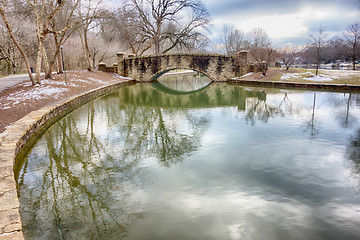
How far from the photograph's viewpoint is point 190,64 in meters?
27.9

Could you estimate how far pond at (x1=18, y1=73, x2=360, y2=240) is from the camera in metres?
4.20

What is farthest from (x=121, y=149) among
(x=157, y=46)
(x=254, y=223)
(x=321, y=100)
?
(x=157, y=46)

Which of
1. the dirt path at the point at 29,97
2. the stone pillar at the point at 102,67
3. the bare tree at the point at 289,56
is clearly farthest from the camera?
the stone pillar at the point at 102,67

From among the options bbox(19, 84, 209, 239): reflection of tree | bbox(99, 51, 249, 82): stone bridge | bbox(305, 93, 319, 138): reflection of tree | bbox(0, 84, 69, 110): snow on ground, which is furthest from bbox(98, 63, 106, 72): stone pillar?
bbox(305, 93, 319, 138): reflection of tree

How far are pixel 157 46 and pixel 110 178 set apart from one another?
93.3 feet

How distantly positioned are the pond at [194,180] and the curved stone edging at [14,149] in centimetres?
39

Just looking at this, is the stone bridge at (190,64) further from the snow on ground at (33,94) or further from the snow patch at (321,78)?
the snow on ground at (33,94)

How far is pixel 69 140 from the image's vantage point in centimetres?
851

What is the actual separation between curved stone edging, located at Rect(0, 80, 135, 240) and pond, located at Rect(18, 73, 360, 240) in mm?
388

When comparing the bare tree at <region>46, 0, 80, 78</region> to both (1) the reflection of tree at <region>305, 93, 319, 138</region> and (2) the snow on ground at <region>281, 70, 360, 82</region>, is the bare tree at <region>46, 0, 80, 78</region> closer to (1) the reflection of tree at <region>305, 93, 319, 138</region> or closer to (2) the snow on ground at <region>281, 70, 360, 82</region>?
(1) the reflection of tree at <region>305, 93, 319, 138</region>

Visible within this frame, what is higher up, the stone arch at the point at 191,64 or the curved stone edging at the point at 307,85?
the stone arch at the point at 191,64

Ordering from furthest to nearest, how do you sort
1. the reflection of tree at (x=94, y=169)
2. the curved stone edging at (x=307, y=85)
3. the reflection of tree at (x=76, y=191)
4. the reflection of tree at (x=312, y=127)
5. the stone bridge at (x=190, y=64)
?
1. the stone bridge at (x=190, y=64)
2. the curved stone edging at (x=307, y=85)
3. the reflection of tree at (x=312, y=127)
4. the reflection of tree at (x=94, y=169)
5. the reflection of tree at (x=76, y=191)

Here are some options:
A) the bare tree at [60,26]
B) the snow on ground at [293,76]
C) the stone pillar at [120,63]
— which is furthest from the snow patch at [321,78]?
the bare tree at [60,26]

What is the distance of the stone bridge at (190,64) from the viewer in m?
27.6
